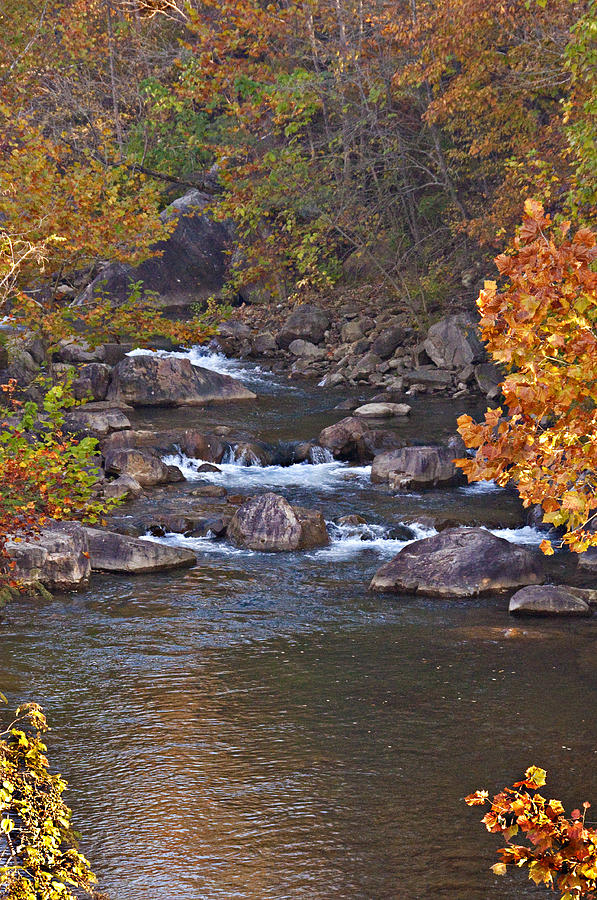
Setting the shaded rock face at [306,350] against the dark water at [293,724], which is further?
the shaded rock face at [306,350]

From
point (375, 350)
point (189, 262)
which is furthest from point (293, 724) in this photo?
point (189, 262)

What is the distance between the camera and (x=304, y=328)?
26.8 metres

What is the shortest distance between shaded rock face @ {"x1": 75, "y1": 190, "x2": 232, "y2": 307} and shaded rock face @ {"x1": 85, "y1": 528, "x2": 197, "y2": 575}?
2038cm

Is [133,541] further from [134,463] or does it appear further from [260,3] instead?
[260,3]

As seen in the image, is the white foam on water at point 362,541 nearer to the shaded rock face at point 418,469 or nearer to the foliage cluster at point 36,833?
the shaded rock face at point 418,469

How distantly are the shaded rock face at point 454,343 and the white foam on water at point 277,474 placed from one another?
730cm

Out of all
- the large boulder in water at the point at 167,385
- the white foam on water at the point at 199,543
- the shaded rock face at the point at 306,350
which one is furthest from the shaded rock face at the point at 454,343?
the white foam on water at the point at 199,543

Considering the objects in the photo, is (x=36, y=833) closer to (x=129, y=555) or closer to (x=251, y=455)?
(x=129, y=555)

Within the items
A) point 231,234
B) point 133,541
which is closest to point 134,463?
point 133,541

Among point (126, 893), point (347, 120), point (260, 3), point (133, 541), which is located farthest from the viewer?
point (260, 3)

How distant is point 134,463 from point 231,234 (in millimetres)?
18178

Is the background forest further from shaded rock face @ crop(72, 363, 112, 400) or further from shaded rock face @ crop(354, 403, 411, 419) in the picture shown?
shaded rock face @ crop(354, 403, 411, 419)

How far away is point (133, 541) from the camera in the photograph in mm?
11539

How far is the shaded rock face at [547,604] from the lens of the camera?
31.9 feet
